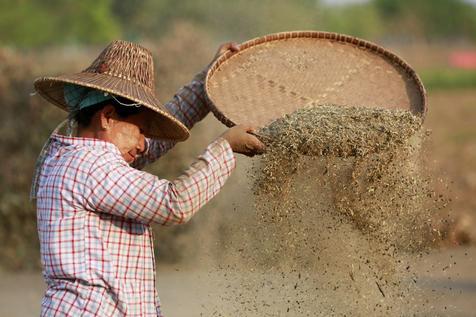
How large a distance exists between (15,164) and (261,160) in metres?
5.23

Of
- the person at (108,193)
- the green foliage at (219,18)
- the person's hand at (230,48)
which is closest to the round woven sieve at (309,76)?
the person's hand at (230,48)

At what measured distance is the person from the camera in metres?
3.02

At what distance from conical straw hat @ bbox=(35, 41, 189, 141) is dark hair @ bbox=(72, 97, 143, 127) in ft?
0.19

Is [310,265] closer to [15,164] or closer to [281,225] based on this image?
[281,225]

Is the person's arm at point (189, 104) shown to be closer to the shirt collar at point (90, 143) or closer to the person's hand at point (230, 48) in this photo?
the person's hand at point (230, 48)

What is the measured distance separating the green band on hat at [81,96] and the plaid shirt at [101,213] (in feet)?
0.51

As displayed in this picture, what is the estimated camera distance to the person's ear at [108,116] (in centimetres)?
319

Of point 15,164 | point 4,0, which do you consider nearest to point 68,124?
point 15,164

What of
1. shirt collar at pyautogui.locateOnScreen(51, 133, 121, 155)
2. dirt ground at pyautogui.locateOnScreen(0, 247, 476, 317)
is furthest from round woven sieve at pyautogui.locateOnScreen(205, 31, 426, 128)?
dirt ground at pyautogui.locateOnScreen(0, 247, 476, 317)

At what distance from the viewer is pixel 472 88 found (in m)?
25.2

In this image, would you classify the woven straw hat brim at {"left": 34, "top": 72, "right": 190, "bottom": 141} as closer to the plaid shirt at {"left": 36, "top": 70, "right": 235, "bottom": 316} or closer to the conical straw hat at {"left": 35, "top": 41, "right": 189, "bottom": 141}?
the conical straw hat at {"left": 35, "top": 41, "right": 189, "bottom": 141}

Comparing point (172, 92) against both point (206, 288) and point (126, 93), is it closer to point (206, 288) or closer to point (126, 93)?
point (206, 288)

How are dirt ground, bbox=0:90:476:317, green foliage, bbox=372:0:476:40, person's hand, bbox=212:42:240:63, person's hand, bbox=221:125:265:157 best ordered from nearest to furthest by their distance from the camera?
person's hand, bbox=221:125:265:157
person's hand, bbox=212:42:240:63
dirt ground, bbox=0:90:476:317
green foliage, bbox=372:0:476:40

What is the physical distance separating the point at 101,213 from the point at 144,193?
0.63ft
